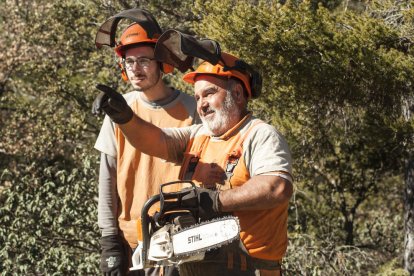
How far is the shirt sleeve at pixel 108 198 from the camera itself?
16.1 ft

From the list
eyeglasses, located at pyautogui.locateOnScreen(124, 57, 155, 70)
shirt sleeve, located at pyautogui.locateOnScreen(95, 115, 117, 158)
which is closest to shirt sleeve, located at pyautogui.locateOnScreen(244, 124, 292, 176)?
eyeglasses, located at pyautogui.locateOnScreen(124, 57, 155, 70)

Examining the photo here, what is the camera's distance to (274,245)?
3.91 m

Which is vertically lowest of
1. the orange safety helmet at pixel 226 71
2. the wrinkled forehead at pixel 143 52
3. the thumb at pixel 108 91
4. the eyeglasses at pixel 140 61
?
the thumb at pixel 108 91

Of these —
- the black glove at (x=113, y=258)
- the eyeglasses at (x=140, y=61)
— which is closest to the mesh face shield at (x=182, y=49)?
the eyeglasses at (x=140, y=61)

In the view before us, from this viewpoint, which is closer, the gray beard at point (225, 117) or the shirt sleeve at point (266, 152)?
the shirt sleeve at point (266, 152)

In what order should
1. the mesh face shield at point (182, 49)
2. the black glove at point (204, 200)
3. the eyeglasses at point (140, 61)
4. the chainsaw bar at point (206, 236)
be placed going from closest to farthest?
1. the chainsaw bar at point (206, 236)
2. the black glove at point (204, 200)
3. the mesh face shield at point (182, 49)
4. the eyeglasses at point (140, 61)

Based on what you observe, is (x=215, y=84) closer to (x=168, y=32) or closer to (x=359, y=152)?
(x=168, y=32)

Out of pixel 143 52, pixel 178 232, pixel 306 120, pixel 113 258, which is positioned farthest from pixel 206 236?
pixel 306 120

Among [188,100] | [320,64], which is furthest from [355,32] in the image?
[188,100]

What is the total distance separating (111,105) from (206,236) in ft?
2.32

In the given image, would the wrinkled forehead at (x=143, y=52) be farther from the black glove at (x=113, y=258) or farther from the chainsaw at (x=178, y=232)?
the chainsaw at (x=178, y=232)

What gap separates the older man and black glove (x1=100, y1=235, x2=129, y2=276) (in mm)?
838

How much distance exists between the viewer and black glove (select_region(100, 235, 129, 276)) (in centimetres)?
483

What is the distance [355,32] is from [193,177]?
423 cm
